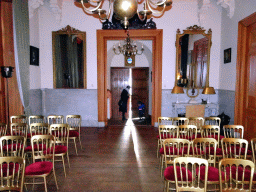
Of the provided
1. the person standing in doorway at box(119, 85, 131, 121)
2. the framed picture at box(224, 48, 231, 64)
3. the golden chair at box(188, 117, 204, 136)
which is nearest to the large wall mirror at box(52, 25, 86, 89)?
the person standing in doorway at box(119, 85, 131, 121)

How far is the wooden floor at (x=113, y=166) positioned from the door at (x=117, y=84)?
14.1ft

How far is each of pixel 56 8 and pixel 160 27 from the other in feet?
12.7

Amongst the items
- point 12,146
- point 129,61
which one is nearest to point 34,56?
point 12,146

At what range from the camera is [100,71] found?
7.50 m

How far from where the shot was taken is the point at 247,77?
18.4 ft

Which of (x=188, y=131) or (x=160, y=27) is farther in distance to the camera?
(x=160, y=27)

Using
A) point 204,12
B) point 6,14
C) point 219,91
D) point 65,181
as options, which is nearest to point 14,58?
point 6,14

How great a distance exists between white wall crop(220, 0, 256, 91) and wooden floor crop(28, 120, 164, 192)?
317 cm

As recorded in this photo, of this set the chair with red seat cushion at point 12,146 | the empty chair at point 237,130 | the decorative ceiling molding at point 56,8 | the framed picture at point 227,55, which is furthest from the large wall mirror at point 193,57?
the chair with red seat cushion at point 12,146

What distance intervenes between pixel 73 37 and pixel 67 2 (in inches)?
50.8

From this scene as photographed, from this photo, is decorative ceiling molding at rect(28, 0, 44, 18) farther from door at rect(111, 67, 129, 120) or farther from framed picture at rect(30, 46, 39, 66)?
door at rect(111, 67, 129, 120)

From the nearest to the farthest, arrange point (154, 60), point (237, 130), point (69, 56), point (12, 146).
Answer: point (12, 146) → point (237, 130) → point (69, 56) → point (154, 60)

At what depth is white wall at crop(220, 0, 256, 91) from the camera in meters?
5.49

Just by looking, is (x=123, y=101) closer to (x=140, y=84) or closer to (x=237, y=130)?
(x=140, y=84)
